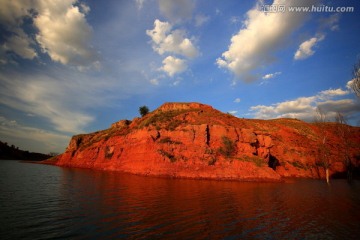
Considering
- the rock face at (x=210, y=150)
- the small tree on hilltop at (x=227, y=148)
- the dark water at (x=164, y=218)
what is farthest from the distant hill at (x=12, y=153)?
the dark water at (x=164, y=218)

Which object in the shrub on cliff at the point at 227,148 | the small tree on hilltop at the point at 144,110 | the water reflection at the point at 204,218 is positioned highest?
the small tree on hilltop at the point at 144,110

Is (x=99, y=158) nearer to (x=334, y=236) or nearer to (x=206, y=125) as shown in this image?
(x=206, y=125)

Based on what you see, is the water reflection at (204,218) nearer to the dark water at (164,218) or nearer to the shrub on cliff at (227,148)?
the dark water at (164,218)

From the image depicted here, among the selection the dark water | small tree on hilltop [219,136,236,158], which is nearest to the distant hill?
small tree on hilltop [219,136,236,158]

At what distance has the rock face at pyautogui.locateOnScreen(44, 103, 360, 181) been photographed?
1563 inches

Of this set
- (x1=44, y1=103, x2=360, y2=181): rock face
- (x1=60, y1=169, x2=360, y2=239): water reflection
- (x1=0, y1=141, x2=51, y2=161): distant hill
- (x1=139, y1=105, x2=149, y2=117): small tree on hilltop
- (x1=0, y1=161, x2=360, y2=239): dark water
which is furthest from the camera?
(x1=0, y1=141, x2=51, y2=161): distant hill

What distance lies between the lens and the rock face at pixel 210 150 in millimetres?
39688

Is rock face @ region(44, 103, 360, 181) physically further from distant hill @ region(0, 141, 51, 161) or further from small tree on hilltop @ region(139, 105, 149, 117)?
distant hill @ region(0, 141, 51, 161)

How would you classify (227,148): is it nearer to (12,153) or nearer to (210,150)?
(210,150)

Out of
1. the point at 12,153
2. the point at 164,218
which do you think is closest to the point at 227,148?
the point at 164,218

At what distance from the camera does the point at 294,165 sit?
51.9 metres

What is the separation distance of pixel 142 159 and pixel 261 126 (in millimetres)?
37533

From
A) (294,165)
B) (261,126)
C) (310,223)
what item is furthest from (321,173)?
(310,223)

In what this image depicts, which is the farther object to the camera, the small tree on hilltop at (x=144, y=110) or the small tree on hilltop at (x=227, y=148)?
the small tree on hilltop at (x=144, y=110)
